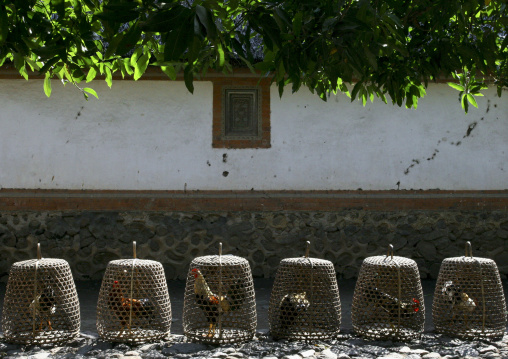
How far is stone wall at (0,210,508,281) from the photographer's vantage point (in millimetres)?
8141

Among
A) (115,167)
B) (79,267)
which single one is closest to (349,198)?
(115,167)

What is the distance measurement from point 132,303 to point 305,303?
4.81 ft

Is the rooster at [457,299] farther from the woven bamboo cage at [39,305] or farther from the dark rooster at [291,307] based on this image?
the woven bamboo cage at [39,305]

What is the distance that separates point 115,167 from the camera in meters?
8.18

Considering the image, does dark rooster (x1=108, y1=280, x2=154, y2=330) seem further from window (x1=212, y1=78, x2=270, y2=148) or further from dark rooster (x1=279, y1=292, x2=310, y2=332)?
window (x1=212, y1=78, x2=270, y2=148)

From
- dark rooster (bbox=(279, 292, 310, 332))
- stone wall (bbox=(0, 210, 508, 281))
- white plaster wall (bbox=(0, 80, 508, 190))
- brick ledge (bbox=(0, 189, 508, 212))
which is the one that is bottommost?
dark rooster (bbox=(279, 292, 310, 332))

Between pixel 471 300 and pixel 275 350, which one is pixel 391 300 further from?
pixel 275 350

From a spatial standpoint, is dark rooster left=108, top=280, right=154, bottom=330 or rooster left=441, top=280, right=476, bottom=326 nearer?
dark rooster left=108, top=280, right=154, bottom=330

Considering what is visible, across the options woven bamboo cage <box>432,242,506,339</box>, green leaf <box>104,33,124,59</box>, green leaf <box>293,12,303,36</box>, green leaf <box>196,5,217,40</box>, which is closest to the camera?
green leaf <box>196,5,217,40</box>

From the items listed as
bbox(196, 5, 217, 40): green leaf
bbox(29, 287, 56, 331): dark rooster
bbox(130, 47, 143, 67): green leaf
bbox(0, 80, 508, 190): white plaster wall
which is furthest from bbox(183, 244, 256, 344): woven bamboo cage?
bbox(0, 80, 508, 190): white plaster wall

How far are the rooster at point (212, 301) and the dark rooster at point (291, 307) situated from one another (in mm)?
396

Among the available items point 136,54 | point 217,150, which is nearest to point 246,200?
point 217,150

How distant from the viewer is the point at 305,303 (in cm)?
515

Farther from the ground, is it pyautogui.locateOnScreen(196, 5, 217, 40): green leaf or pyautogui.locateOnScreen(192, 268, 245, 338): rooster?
pyautogui.locateOnScreen(196, 5, 217, 40): green leaf
